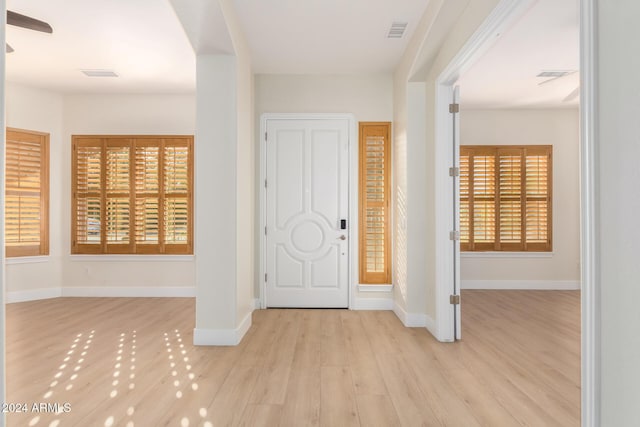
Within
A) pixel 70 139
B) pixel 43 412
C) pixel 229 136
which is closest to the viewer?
pixel 43 412

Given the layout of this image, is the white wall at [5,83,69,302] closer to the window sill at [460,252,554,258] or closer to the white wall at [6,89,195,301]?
the white wall at [6,89,195,301]

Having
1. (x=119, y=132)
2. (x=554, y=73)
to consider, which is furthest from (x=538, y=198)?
(x=119, y=132)

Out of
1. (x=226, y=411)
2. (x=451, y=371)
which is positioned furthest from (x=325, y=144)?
(x=226, y=411)

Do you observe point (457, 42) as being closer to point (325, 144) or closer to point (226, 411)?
point (325, 144)

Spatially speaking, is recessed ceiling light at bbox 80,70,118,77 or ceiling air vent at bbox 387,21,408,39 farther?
recessed ceiling light at bbox 80,70,118,77

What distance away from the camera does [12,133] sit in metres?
5.34

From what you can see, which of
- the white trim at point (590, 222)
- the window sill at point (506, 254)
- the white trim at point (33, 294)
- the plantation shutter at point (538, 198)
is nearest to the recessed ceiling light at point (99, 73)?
the white trim at point (33, 294)

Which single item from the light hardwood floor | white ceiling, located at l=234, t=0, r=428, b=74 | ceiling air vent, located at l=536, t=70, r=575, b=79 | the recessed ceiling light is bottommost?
the light hardwood floor

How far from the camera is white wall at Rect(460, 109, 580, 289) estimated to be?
21.1 ft

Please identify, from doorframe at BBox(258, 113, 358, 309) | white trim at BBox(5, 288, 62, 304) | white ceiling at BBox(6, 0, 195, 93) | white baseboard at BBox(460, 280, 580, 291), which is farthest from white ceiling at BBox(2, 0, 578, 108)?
white baseboard at BBox(460, 280, 580, 291)

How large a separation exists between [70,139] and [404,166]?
4757 millimetres

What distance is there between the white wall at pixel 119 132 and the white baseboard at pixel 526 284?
4.46 meters

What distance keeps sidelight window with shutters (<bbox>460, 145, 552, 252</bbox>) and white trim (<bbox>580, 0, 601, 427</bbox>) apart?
5.06 m

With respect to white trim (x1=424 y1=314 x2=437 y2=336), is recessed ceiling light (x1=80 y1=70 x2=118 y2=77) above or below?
above
